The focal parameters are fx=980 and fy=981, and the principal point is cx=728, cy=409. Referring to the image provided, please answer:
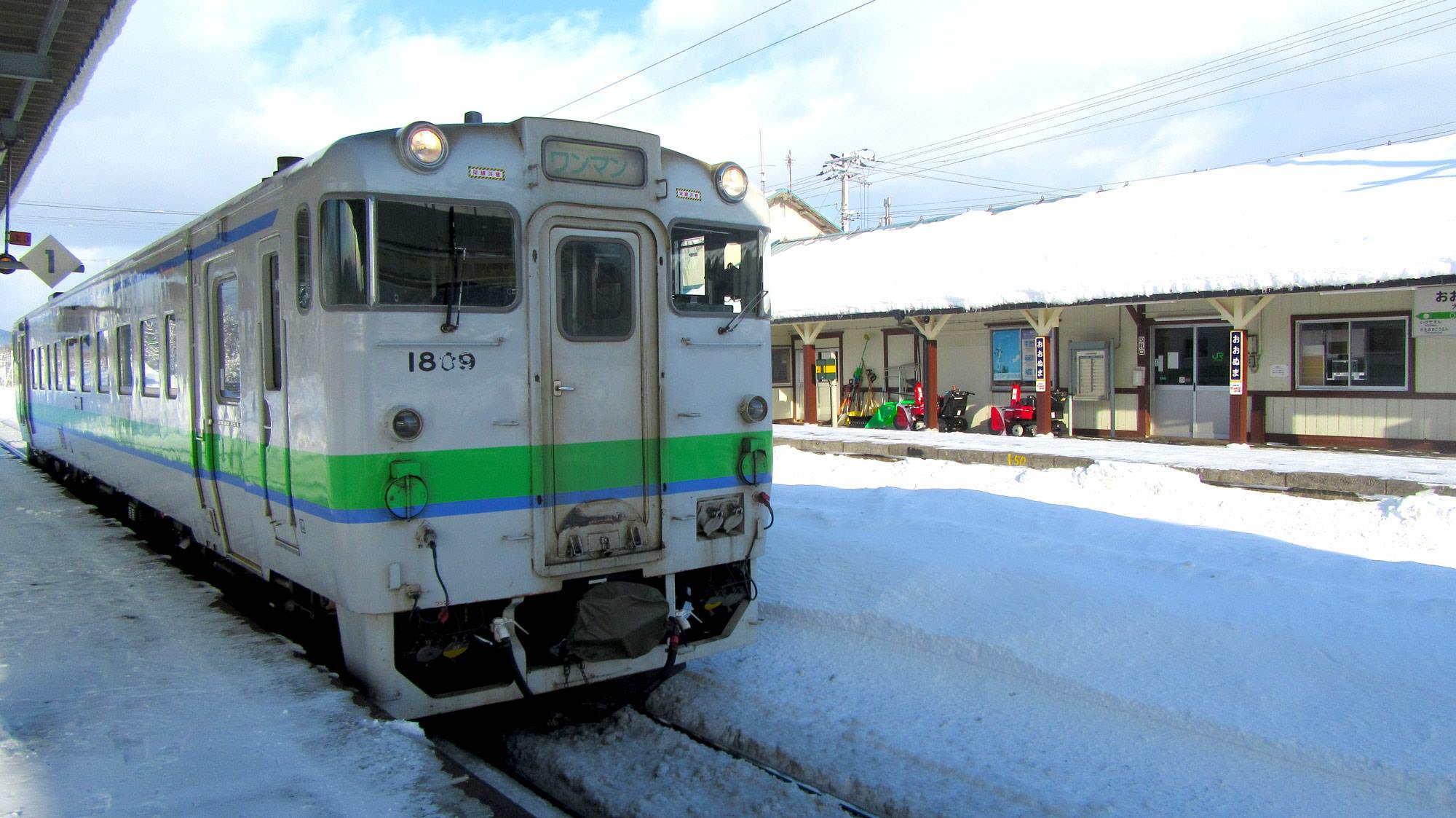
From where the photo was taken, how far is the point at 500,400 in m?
4.88

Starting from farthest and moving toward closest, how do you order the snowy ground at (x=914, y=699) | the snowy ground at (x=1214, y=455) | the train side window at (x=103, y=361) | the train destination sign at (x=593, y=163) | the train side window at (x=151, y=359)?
the snowy ground at (x=1214, y=455) → the train side window at (x=103, y=361) → the train side window at (x=151, y=359) → the train destination sign at (x=593, y=163) → the snowy ground at (x=914, y=699)

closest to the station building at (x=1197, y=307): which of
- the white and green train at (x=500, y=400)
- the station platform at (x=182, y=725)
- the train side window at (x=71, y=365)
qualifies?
the white and green train at (x=500, y=400)

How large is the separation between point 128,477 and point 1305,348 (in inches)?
674

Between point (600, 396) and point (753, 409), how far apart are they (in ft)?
3.18

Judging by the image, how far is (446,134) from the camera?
4.77 metres

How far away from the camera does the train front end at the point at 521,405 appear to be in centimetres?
461

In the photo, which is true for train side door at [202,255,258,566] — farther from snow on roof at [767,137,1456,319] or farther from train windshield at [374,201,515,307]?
snow on roof at [767,137,1456,319]

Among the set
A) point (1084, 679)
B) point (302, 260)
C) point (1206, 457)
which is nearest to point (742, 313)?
point (302, 260)

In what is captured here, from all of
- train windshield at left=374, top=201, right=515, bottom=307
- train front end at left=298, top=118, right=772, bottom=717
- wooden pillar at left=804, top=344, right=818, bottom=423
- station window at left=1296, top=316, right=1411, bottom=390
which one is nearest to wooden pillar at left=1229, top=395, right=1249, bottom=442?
station window at left=1296, top=316, right=1411, bottom=390

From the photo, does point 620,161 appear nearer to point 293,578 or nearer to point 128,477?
point 293,578

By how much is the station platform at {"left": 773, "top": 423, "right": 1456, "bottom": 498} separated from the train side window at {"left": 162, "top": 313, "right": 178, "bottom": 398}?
11.8 metres

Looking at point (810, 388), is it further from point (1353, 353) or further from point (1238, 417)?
point (1353, 353)

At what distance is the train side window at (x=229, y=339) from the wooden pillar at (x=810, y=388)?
17921 mm

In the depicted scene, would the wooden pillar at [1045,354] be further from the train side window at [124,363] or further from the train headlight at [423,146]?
the train headlight at [423,146]
